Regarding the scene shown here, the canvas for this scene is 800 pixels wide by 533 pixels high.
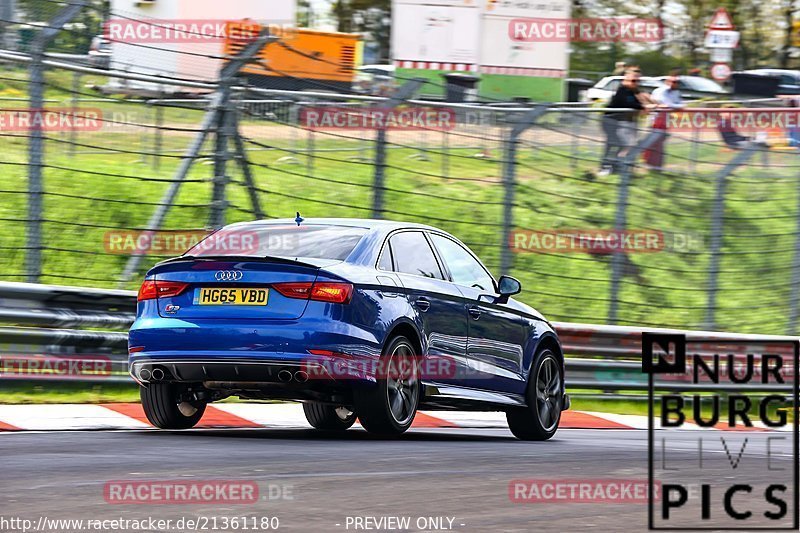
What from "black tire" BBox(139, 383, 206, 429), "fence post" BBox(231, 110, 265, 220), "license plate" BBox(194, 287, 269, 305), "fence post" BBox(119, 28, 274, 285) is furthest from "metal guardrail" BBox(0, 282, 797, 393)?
"license plate" BBox(194, 287, 269, 305)

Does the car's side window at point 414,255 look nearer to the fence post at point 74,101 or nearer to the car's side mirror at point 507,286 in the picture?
the car's side mirror at point 507,286

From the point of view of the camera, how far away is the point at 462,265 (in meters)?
10.8

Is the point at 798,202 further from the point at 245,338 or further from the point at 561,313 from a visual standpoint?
the point at 245,338

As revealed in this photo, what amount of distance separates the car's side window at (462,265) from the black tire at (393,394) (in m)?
1.08

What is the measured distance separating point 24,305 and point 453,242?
315cm

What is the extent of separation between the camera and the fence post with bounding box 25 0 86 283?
11.8 metres

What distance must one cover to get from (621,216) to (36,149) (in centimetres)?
588

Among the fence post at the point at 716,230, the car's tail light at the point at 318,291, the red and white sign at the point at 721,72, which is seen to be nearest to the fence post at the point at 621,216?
the fence post at the point at 716,230

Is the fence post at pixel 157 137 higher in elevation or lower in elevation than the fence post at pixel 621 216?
higher

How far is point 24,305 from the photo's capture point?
11344mm

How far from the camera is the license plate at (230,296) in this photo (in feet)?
29.9

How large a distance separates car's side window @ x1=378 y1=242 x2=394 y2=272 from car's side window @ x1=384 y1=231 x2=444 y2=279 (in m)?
0.05

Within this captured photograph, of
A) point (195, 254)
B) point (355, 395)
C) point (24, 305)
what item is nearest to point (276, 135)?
point (24, 305)

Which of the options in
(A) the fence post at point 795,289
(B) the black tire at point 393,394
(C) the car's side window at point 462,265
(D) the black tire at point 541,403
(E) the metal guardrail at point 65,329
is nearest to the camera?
(B) the black tire at point 393,394
